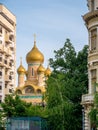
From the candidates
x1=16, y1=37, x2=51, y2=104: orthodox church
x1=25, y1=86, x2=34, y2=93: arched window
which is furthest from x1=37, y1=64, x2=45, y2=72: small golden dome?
x1=25, y1=86, x2=34, y2=93: arched window

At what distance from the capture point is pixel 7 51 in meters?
85.8

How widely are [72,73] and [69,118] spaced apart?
6790 millimetres

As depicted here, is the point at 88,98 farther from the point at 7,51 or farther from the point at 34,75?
the point at 34,75

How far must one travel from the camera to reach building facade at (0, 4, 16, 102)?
273 feet

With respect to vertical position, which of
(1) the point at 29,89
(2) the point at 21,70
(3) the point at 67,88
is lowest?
(3) the point at 67,88

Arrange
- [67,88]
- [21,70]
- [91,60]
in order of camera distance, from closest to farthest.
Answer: [91,60] → [67,88] → [21,70]

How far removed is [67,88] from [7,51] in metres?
40.5

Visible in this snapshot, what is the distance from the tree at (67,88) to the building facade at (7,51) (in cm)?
3177

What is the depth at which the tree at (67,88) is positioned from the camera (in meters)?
44.5

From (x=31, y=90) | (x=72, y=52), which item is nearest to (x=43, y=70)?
(x=31, y=90)

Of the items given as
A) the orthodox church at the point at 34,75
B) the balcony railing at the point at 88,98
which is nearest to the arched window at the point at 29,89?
the orthodox church at the point at 34,75

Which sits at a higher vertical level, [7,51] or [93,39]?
[7,51]

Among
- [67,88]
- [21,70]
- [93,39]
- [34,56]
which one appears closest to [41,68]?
[34,56]

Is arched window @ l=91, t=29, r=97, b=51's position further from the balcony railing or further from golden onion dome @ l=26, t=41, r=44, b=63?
golden onion dome @ l=26, t=41, r=44, b=63
